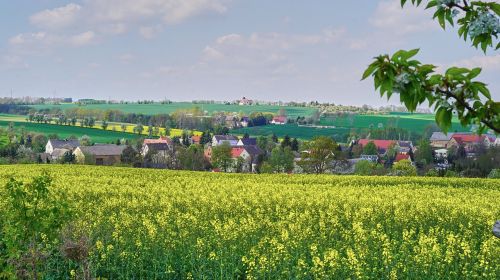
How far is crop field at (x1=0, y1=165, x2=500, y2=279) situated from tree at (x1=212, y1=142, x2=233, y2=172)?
58708mm

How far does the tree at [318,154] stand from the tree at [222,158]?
1473cm

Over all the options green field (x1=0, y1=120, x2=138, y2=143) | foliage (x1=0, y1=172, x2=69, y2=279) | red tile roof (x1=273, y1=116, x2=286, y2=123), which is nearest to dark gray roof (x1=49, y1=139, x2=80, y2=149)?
green field (x1=0, y1=120, x2=138, y2=143)

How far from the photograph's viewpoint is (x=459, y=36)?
184 inches

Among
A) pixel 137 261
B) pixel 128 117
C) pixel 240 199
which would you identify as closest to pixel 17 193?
pixel 137 261

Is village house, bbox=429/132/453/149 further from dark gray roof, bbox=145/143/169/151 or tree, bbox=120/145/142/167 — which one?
tree, bbox=120/145/142/167

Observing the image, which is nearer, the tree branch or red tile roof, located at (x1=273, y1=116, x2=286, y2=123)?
the tree branch

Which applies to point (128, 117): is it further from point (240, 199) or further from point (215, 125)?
point (240, 199)

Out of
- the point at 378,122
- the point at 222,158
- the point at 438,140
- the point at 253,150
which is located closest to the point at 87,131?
the point at 253,150

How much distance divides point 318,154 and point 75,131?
9080 cm

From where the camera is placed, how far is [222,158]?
276ft

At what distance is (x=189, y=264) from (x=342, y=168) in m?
73.6

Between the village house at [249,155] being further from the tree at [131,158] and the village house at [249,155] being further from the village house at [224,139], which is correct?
the village house at [224,139]

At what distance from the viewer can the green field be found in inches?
5389

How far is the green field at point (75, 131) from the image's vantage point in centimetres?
13688
